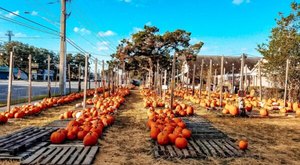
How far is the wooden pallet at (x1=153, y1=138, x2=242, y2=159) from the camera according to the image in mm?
7023

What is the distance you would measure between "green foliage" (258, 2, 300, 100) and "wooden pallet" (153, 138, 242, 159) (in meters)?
16.9

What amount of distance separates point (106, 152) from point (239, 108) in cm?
956

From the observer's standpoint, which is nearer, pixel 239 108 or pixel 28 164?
pixel 28 164

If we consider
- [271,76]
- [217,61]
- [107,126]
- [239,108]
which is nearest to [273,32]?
[271,76]

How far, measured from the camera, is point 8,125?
11.2 meters

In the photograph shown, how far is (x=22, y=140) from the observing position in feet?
25.5

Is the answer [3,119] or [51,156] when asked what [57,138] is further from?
[3,119]

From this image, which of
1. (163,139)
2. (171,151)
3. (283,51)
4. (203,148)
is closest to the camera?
(171,151)

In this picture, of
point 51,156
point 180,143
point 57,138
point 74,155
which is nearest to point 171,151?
point 180,143

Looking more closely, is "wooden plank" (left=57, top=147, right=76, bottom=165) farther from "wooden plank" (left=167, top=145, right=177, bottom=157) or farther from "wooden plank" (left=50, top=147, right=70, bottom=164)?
"wooden plank" (left=167, top=145, right=177, bottom=157)

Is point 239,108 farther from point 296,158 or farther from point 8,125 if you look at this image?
point 8,125

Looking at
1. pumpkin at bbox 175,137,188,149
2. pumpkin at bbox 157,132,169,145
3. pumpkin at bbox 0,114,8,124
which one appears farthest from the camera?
pumpkin at bbox 0,114,8,124

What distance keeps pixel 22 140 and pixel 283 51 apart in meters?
20.3

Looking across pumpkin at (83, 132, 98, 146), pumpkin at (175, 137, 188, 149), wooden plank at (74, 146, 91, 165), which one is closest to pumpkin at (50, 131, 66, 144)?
pumpkin at (83, 132, 98, 146)
